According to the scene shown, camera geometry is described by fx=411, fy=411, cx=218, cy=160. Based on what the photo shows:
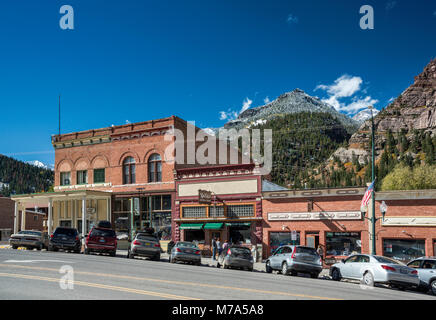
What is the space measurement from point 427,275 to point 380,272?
7.89 feet

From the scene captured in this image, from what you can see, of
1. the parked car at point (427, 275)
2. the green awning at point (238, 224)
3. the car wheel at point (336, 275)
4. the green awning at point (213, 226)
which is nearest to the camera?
the parked car at point (427, 275)

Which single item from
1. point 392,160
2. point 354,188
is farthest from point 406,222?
point 392,160

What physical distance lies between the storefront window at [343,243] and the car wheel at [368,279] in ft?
35.5

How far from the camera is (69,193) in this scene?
36875mm

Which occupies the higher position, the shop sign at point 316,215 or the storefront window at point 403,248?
the shop sign at point 316,215

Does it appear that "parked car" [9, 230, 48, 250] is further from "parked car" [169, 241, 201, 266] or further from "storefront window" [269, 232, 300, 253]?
"storefront window" [269, 232, 300, 253]

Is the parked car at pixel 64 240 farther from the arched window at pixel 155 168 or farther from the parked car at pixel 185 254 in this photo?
the arched window at pixel 155 168

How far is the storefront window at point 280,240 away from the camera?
2941cm

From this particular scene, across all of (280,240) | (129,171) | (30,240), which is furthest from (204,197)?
(30,240)

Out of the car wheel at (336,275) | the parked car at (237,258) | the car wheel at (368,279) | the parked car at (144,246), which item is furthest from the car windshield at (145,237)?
the car wheel at (368,279)

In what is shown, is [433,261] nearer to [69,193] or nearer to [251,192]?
[251,192]

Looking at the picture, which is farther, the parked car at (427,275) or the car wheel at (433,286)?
the parked car at (427,275)
